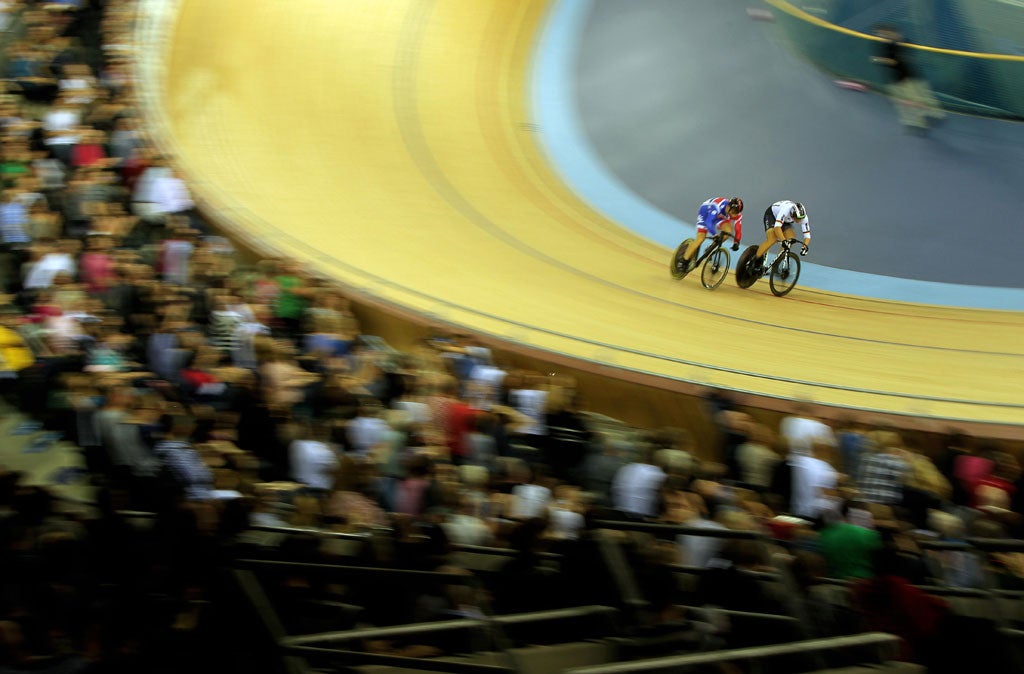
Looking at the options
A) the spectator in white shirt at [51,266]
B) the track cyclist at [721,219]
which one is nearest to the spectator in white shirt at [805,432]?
the track cyclist at [721,219]

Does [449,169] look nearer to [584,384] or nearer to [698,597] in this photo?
[584,384]

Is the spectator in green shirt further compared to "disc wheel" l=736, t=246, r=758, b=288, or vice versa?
"disc wheel" l=736, t=246, r=758, b=288

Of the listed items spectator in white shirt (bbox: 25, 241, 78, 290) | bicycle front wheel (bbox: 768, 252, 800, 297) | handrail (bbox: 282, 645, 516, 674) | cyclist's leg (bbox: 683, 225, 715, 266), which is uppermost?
cyclist's leg (bbox: 683, 225, 715, 266)

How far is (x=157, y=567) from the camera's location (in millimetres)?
3824

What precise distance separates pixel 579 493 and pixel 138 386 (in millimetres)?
2424

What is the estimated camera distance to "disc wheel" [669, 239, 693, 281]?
9266mm

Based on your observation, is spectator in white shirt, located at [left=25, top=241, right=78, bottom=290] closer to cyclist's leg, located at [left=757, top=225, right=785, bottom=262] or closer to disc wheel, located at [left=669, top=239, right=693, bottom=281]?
disc wheel, located at [left=669, top=239, right=693, bottom=281]

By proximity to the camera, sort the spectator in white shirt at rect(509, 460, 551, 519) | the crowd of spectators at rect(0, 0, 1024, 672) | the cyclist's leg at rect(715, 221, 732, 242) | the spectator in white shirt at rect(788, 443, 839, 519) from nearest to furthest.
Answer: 1. the crowd of spectators at rect(0, 0, 1024, 672)
2. the spectator in white shirt at rect(509, 460, 551, 519)
3. the spectator in white shirt at rect(788, 443, 839, 519)
4. the cyclist's leg at rect(715, 221, 732, 242)

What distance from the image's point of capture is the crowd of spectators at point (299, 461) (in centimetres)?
385

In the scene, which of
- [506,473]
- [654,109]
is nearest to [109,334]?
[506,473]

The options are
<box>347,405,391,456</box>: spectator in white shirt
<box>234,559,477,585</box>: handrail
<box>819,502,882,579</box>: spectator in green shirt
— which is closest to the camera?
<box>234,559,477,585</box>: handrail

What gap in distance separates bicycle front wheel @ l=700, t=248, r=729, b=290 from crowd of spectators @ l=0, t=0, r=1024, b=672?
2.52 m

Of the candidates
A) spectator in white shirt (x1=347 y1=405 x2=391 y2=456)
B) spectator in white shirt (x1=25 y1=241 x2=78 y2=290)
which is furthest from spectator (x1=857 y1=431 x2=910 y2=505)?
spectator in white shirt (x1=25 y1=241 x2=78 y2=290)

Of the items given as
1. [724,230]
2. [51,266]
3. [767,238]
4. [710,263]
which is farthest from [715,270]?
[51,266]
